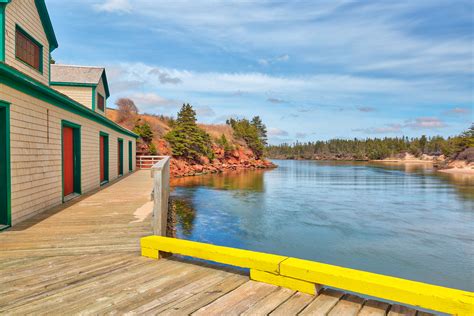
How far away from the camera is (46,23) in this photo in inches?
496

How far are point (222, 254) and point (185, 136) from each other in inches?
1671

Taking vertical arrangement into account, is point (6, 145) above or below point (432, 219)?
above

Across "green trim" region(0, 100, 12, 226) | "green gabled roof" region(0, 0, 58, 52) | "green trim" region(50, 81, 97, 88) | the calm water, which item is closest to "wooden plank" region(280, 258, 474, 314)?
"green trim" region(0, 100, 12, 226)

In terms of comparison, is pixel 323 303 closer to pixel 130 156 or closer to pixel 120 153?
pixel 120 153

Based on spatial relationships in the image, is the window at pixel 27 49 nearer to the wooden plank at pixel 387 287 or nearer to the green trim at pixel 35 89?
the green trim at pixel 35 89

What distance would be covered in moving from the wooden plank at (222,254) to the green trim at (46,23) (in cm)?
1168

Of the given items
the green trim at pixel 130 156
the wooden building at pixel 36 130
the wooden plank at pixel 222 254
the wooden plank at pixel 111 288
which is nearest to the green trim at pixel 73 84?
the wooden building at pixel 36 130

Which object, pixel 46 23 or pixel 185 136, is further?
pixel 185 136

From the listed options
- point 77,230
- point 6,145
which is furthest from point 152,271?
point 6,145

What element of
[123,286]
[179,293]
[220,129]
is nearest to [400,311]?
[179,293]

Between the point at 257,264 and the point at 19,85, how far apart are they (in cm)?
686

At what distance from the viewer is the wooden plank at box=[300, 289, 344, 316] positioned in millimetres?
3072

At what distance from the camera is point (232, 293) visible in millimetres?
3514

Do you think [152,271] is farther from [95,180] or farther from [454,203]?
[454,203]
